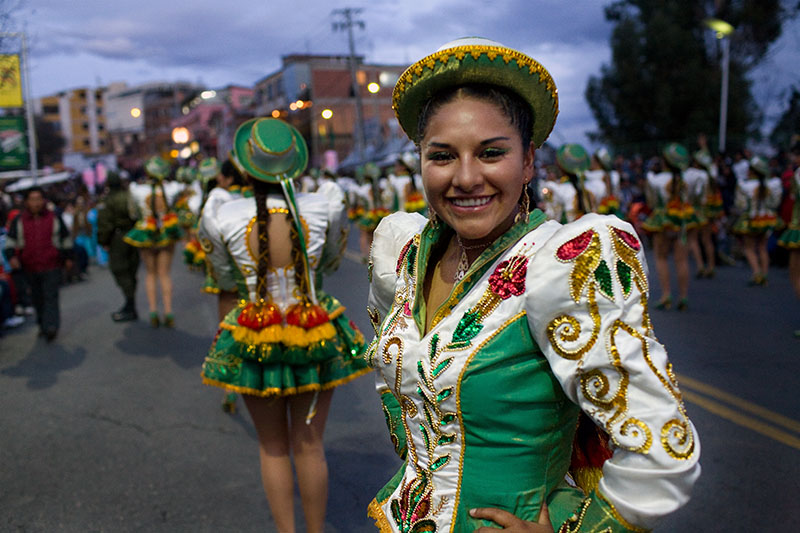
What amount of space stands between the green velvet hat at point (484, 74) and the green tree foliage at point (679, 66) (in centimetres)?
2640

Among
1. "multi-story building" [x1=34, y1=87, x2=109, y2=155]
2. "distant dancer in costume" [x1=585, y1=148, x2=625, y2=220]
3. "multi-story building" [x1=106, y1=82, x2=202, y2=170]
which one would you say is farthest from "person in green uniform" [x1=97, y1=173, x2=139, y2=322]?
"multi-story building" [x1=34, y1=87, x2=109, y2=155]

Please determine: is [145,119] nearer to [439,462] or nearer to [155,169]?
[155,169]

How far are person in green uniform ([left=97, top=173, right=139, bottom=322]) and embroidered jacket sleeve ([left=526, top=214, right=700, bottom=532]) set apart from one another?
8508 millimetres

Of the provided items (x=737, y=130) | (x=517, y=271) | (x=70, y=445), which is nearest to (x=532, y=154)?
(x=517, y=271)

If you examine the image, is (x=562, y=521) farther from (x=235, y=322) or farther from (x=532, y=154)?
(x=235, y=322)

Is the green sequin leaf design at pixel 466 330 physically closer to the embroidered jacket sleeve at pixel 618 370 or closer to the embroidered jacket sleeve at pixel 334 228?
the embroidered jacket sleeve at pixel 618 370

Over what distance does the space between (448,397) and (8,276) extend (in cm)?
1072

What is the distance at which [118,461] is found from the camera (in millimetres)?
4609

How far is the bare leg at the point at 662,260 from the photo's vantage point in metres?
8.41

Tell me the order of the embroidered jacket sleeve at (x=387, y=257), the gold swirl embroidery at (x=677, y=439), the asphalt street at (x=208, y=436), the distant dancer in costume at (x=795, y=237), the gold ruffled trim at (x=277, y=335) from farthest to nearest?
the distant dancer in costume at (x=795, y=237) → the asphalt street at (x=208, y=436) → the gold ruffled trim at (x=277, y=335) → the embroidered jacket sleeve at (x=387, y=257) → the gold swirl embroidery at (x=677, y=439)

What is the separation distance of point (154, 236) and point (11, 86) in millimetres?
5434

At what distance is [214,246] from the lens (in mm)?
3412

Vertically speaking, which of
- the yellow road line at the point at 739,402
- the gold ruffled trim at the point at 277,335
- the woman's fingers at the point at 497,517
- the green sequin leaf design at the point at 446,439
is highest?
the green sequin leaf design at the point at 446,439

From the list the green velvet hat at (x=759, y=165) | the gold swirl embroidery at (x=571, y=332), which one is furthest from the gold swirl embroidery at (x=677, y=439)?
the green velvet hat at (x=759, y=165)
